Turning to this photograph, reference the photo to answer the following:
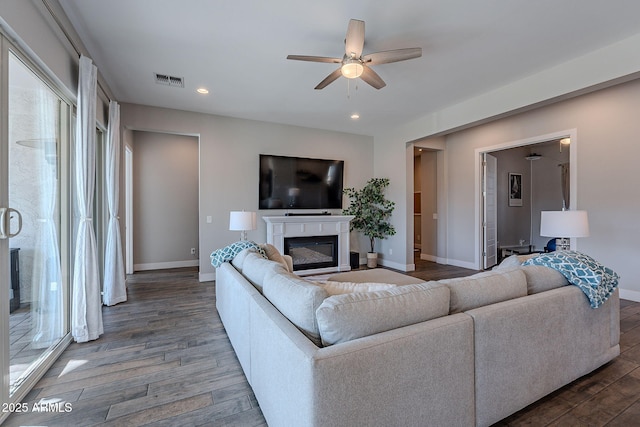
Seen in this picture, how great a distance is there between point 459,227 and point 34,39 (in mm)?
6464

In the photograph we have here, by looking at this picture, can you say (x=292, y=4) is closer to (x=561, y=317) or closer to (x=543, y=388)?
(x=561, y=317)

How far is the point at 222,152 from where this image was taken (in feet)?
16.2

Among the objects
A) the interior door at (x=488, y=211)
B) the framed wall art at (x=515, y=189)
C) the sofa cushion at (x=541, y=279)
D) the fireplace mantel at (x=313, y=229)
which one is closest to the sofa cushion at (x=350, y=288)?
the sofa cushion at (x=541, y=279)

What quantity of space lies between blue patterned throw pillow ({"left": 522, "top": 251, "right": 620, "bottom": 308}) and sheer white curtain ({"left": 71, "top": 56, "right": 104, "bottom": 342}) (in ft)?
12.4

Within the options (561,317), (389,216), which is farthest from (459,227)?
(561,317)

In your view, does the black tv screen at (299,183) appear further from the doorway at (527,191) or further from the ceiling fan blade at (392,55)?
the doorway at (527,191)

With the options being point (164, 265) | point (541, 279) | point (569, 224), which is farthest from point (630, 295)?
point (164, 265)

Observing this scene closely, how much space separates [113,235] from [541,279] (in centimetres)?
457

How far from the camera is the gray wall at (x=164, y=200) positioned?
5.51 metres

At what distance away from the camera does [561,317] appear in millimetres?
1766

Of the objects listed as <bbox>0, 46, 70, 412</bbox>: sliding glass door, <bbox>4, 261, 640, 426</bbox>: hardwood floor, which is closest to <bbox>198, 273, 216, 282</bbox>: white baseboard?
<bbox>4, 261, 640, 426</bbox>: hardwood floor

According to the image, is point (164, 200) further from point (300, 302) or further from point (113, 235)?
point (300, 302)

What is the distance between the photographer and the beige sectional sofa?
112cm

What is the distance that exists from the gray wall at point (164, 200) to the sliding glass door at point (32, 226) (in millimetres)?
3059
